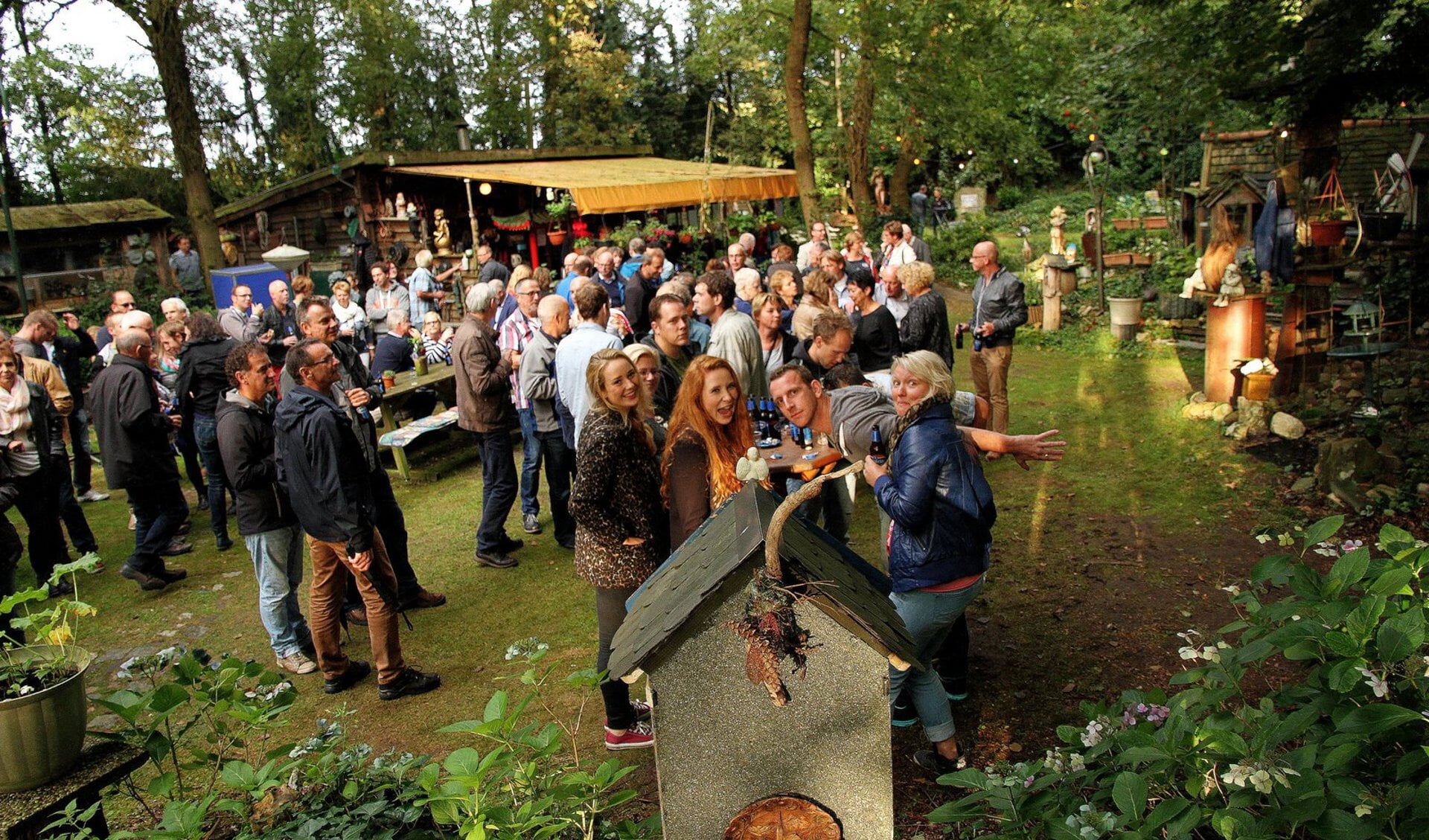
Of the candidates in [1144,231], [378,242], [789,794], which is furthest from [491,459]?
[1144,231]

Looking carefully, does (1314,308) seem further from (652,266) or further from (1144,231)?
(1144,231)

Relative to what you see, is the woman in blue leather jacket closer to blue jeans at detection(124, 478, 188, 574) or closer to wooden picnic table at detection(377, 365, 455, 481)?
blue jeans at detection(124, 478, 188, 574)

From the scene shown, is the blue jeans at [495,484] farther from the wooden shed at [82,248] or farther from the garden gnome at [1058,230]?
the wooden shed at [82,248]

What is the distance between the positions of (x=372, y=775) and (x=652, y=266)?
7086 millimetres

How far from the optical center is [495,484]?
645cm

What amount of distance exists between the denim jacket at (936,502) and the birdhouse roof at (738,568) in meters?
0.89

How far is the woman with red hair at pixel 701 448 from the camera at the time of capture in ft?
12.8

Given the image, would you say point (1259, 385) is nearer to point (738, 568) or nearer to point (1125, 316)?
point (1125, 316)

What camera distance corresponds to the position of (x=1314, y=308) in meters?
8.55

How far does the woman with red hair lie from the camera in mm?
3916

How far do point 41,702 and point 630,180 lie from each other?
55.6 feet

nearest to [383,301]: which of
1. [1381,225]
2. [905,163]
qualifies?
[1381,225]

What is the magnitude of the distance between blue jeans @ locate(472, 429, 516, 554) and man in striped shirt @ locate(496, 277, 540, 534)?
8.4 inches

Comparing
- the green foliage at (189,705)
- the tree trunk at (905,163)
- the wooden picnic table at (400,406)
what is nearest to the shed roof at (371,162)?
the tree trunk at (905,163)
